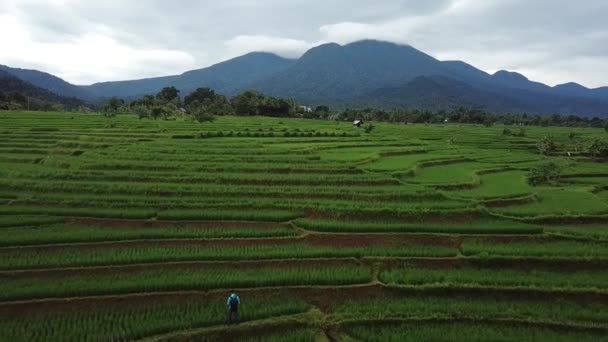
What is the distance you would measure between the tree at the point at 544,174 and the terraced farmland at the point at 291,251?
49.5 inches

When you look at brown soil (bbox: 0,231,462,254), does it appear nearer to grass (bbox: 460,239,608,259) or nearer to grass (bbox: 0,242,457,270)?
grass (bbox: 0,242,457,270)

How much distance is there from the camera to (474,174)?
2612 centimetres

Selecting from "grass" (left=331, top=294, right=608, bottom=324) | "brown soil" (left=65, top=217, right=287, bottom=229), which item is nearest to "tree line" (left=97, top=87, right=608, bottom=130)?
"brown soil" (left=65, top=217, right=287, bottom=229)

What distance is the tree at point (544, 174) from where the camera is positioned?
86.1ft

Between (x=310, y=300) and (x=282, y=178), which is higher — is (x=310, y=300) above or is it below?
below

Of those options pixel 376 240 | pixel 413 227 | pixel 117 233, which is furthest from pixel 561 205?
pixel 117 233

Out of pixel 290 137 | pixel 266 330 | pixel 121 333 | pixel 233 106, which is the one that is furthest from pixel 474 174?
pixel 233 106

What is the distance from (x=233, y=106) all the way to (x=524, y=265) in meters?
65.9

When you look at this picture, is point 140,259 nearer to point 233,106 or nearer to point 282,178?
point 282,178

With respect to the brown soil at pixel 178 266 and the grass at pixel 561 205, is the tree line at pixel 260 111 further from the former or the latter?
the brown soil at pixel 178 266

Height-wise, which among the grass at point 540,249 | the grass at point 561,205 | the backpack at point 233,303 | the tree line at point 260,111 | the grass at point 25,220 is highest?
the tree line at point 260,111

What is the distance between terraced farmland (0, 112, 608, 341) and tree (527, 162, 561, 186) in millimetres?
1256

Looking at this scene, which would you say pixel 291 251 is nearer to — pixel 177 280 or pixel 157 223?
pixel 177 280

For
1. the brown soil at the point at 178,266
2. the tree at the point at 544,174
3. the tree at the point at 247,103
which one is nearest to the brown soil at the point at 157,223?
the brown soil at the point at 178,266
